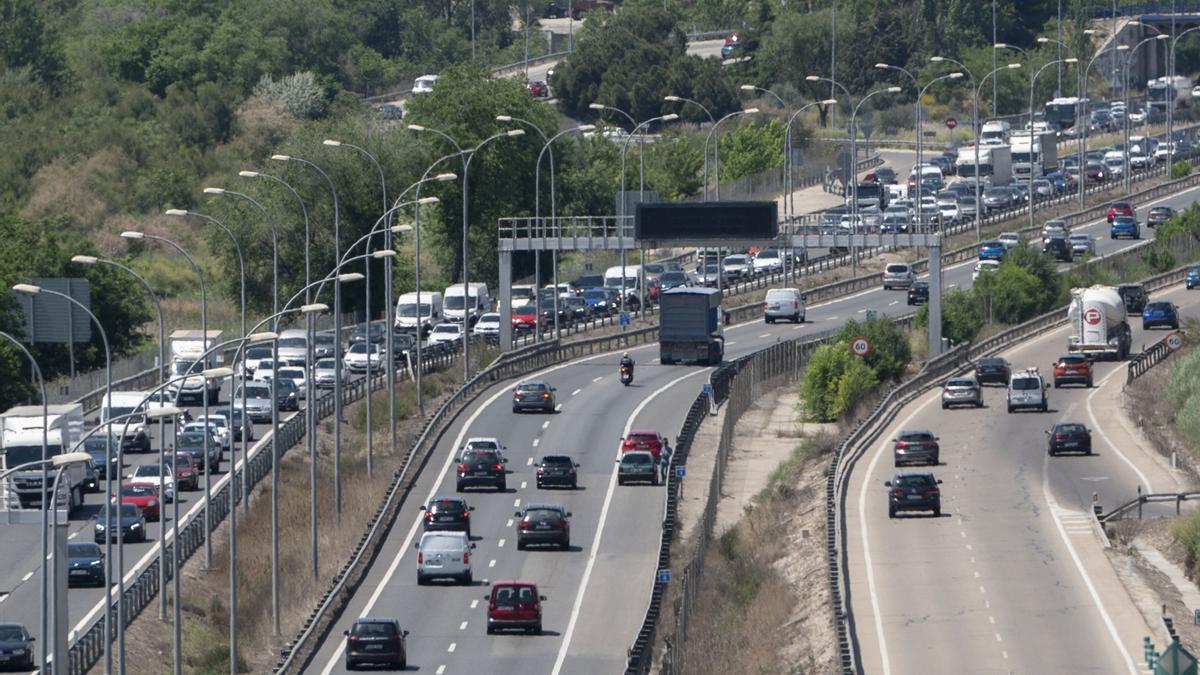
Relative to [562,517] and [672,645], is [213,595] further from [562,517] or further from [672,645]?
[672,645]

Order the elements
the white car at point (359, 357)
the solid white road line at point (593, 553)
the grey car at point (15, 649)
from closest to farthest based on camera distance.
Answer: the grey car at point (15, 649), the solid white road line at point (593, 553), the white car at point (359, 357)

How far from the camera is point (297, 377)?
304ft

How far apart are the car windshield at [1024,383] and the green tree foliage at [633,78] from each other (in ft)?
318

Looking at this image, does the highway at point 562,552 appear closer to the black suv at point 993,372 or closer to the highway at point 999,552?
the highway at point 999,552

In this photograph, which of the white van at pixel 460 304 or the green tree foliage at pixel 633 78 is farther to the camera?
the green tree foliage at pixel 633 78

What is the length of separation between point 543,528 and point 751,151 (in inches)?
4156

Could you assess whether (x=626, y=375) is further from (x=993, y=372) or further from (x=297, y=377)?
(x=993, y=372)

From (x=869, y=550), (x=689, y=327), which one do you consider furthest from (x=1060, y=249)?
(x=869, y=550)

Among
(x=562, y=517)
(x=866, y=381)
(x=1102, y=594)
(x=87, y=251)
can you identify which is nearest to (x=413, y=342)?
(x=87, y=251)

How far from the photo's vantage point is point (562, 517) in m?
63.8

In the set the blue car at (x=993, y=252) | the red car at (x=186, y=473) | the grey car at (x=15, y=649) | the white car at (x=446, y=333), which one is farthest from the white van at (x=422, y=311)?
the grey car at (x=15, y=649)

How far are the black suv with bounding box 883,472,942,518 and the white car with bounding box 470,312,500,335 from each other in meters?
36.4

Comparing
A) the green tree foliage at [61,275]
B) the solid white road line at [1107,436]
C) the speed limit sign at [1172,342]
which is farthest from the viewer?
the speed limit sign at [1172,342]

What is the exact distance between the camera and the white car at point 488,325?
333ft
